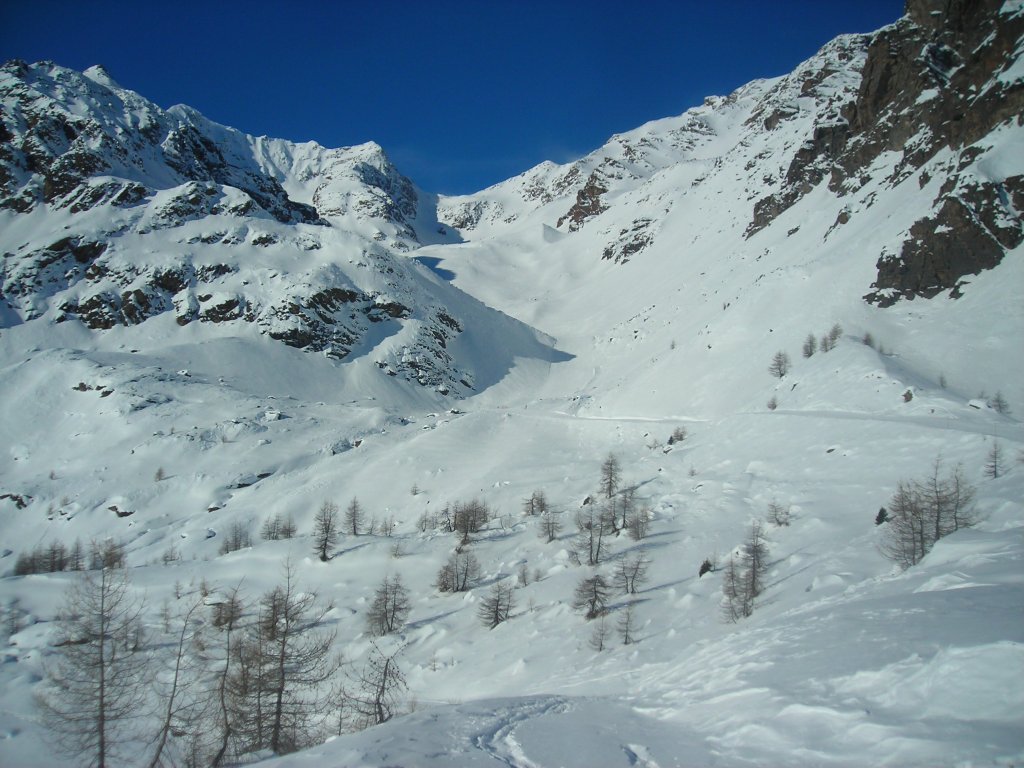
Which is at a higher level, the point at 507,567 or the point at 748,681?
the point at 748,681

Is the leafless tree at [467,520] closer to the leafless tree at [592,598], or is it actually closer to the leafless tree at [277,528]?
the leafless tree at [592,598]

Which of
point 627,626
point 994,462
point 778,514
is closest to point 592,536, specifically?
point 778,514

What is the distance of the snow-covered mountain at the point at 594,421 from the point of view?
388 inches

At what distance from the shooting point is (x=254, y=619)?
30.9 meters

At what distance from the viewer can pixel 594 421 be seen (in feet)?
197

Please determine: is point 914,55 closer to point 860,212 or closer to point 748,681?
A: point 860,212

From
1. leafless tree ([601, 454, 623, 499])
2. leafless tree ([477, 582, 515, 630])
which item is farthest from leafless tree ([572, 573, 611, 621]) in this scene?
leafless tree ([601, 454, 623, 499])

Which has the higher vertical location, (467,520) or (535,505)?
(535,505)

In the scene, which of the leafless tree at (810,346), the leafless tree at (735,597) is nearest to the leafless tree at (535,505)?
the leafless tree at (735,597)

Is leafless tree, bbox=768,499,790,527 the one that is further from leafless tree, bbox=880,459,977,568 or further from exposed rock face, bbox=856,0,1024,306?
exposed rock face, bbox=856,0,1024,306

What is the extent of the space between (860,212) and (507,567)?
63.3 meters

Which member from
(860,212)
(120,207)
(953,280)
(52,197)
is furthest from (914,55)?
(52,197)

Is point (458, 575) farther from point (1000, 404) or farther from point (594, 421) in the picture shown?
point (1000, 404)

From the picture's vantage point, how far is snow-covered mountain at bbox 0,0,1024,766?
987 centimetres
